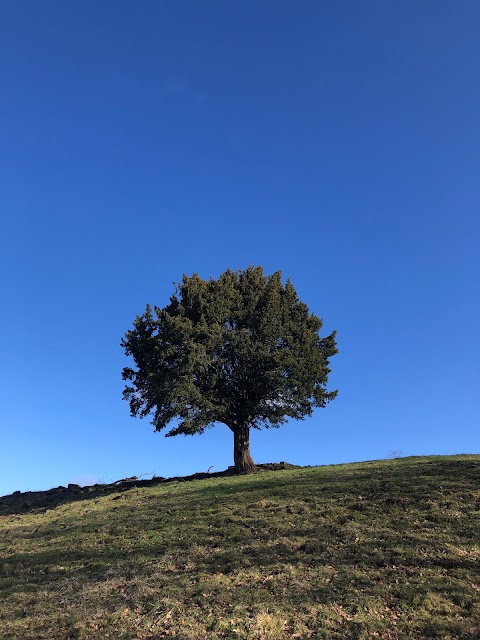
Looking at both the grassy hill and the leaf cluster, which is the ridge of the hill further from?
the grassy hill

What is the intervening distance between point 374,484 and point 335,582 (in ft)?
37.1

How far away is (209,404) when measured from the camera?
32938 mm

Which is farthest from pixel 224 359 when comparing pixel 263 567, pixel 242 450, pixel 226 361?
pixel 263 567

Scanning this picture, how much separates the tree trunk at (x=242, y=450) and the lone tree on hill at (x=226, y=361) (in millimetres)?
68

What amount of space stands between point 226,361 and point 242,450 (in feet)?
20.8

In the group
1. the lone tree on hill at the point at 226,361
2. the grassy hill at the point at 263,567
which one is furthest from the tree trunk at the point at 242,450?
the grassy hill at the point at 263,567

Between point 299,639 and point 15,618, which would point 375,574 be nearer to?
point 299,639

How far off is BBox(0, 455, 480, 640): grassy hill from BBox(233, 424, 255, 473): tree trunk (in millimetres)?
11029

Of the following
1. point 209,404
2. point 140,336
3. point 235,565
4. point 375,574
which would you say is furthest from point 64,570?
point 140,336

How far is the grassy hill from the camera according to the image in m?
10.5

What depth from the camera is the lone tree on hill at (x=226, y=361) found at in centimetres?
3312

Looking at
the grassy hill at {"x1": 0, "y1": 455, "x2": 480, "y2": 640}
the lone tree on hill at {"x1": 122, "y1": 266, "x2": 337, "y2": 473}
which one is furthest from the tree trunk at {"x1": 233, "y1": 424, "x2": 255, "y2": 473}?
the grassy hill at {"x1": 0, "y1": 455, "x2": 480, "y2": 640}

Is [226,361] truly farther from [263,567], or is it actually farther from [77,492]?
[263,567]

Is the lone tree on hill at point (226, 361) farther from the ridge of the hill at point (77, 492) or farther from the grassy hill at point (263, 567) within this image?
the grassy hill at point (263, 567)
